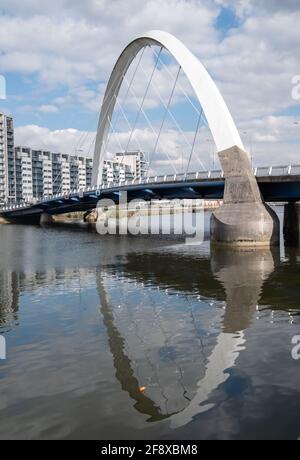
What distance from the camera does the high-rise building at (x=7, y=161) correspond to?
156 m

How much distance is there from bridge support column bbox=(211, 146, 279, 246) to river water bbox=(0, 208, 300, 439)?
42.2 feet

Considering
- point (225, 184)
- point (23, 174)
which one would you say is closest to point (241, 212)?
point (225, 184)

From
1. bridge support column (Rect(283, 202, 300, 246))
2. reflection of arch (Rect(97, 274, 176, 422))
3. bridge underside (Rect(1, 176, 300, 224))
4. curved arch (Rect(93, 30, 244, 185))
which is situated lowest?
reflection of arch (Rect(97, 274, 176, 422))

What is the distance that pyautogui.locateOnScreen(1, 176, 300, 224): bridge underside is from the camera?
4266cm

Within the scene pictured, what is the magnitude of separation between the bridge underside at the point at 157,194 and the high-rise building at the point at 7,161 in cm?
5837

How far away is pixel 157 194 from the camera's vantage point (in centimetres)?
6206

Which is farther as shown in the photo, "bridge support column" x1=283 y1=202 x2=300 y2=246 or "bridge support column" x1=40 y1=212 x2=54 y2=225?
"bridge support column" x1=40 y1=212 x2=54 y2=225

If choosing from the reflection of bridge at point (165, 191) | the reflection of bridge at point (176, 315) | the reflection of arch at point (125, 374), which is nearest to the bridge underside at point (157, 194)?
the reflection of bridge at point (165, 191)

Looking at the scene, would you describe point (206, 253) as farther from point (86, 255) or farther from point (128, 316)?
point (128, 316)

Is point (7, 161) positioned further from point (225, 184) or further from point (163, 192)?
point (225, 184)

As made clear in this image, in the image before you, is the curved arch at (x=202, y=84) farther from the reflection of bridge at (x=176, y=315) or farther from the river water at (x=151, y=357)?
the river water at (x=151, y=357)

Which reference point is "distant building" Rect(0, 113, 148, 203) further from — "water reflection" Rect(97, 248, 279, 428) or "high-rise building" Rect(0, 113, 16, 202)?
"water reflection" Rect(97, 248, 279, 428)

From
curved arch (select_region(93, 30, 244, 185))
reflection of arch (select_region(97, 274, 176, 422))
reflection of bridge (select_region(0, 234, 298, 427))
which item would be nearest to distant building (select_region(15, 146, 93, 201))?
curved arch (select_region(93, 30, 244, 185))
